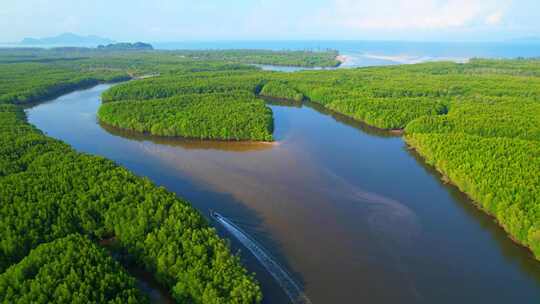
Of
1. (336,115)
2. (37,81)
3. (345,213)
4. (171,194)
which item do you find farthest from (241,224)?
(37,81)

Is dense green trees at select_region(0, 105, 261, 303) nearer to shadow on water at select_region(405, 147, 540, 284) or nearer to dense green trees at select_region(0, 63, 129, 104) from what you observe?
shadow on water at select_region(405, 147, 540, 284)

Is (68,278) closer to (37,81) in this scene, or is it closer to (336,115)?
(336,115)

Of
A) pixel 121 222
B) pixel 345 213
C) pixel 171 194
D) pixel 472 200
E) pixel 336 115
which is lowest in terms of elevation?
pixel 345 213

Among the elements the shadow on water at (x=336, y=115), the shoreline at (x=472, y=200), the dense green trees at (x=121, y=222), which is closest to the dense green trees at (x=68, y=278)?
the dense green trees at (x=121, y=222)

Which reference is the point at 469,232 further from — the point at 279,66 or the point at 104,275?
the point at 279,66

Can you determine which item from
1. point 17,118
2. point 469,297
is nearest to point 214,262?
point 469,297

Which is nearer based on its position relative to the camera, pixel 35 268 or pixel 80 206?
pixel 35 268

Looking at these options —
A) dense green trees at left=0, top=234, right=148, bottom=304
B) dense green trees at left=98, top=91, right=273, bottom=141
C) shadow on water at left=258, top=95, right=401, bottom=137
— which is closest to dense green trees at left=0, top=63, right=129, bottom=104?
dense green trees at left=98, top=91, right=273, bottom=141
